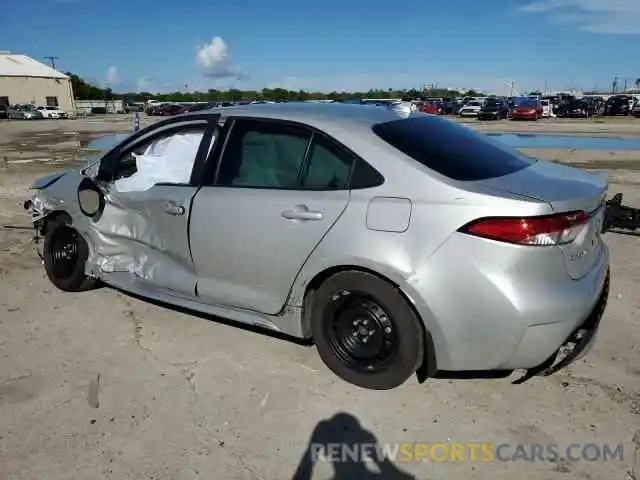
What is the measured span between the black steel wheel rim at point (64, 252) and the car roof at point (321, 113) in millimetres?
1846

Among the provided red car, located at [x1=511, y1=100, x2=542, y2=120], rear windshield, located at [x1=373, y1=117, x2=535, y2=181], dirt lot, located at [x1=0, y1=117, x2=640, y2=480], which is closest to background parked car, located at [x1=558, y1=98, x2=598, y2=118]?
red car, located at [x1=511, y1=100, x2=542, y2=120]

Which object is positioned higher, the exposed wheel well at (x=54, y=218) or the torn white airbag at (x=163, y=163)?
the torn white airbag at (x=163, y=163)


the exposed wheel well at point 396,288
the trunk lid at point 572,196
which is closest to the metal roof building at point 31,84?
the exposed wheel well at point 396,288

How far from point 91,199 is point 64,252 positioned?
2.26ft

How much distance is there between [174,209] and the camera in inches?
156

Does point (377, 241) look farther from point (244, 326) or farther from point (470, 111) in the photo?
point (470, 111)

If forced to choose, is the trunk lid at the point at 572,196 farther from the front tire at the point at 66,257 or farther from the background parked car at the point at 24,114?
the background parked car at the point at 24,114

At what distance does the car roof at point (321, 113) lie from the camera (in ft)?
11.5

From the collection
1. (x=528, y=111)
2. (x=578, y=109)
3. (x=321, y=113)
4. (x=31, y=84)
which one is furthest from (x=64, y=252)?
(x=31, y=84)

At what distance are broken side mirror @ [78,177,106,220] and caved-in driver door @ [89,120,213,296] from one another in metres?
0.05

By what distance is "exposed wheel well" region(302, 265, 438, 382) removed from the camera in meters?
3.10

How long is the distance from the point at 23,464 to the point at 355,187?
7.22ft

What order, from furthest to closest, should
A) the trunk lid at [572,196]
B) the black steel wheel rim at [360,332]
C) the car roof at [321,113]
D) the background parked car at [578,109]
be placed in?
the background parked car at [578,109]
the car roof at [321,113]
the black steel wheel rim at [360,332]
the trunk lid at [572,196]

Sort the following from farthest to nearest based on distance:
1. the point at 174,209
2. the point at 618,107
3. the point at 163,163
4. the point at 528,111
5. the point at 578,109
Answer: the point at 618,107 → the point at 578,109 → the point at 528,111 → the point at 163,163 → the point at 174,209
